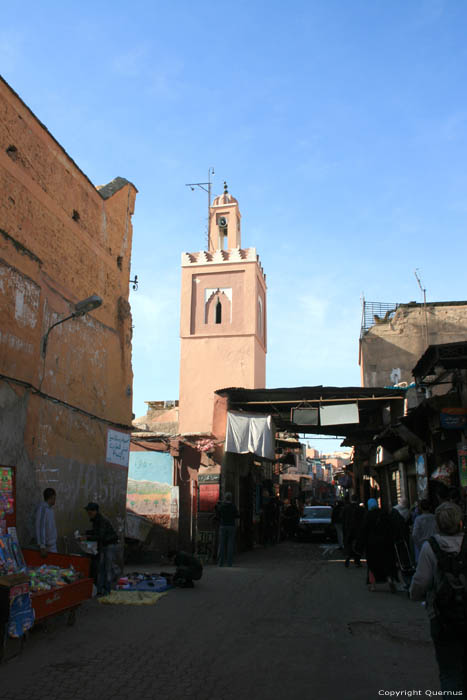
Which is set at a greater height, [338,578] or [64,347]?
[64,347]

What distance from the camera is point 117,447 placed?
38.5 feet

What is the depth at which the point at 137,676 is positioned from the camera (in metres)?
4.74

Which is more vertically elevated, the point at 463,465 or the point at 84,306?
the point at 84,306

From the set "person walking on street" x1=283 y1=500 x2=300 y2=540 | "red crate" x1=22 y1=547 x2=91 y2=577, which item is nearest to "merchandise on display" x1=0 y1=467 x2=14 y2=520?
"red crate" x1=22 y1=547 x2=91 y2=577

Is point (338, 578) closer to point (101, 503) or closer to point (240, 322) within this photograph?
point (101, 503)

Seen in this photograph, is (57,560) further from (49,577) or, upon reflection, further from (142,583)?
(142,583)

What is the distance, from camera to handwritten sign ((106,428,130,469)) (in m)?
11.3

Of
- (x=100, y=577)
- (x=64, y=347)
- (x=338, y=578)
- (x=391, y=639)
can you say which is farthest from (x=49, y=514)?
(x=338, y=578)

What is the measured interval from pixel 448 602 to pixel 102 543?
600cm

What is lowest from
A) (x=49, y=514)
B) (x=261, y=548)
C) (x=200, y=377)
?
(x=261, y=548)

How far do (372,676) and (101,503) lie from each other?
713cm

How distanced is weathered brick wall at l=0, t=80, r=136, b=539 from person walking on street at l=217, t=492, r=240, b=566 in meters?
2.40

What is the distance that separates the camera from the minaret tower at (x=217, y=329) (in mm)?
36125

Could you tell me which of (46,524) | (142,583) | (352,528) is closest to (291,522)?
(352,528)
